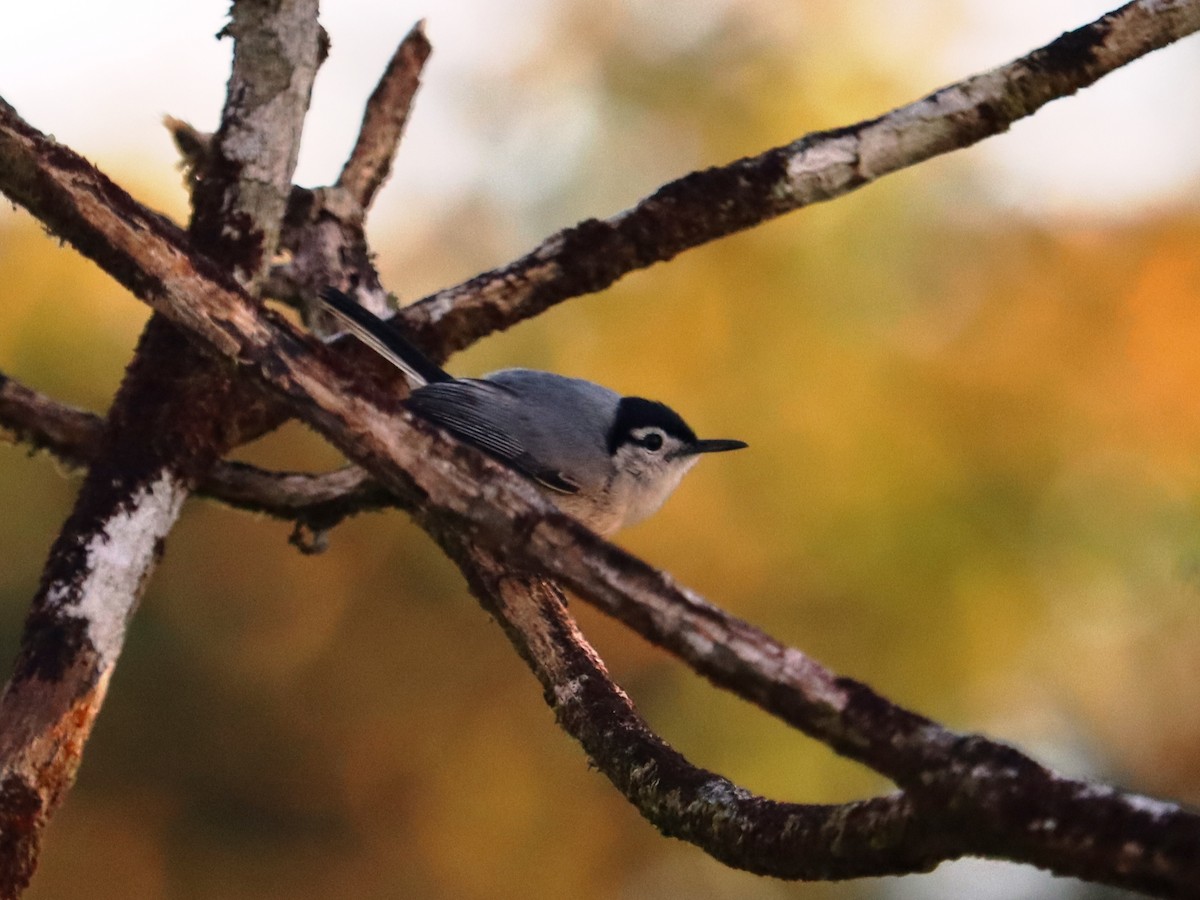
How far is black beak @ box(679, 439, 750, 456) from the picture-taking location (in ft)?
12.4

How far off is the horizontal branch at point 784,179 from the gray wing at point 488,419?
188 mm

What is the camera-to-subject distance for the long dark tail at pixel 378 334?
3.34m

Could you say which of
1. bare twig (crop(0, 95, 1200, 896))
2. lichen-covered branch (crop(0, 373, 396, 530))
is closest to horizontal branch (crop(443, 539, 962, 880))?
bare twig (crop(0, 95, 1200, 896))

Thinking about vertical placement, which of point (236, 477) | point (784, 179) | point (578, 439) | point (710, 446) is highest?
point (784, 179)

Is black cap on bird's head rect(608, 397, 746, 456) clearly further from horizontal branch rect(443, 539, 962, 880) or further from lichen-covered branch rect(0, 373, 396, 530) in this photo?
horizontal branch rect(443, 539, 962, 880)

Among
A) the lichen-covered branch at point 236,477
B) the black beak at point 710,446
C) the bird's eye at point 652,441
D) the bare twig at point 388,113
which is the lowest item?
the lichen-covered branch at point 236,477

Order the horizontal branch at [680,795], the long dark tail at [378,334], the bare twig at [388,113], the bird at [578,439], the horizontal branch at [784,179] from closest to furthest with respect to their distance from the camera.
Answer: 1. the horizontal branch at [680,795]
2. the horizontal branch at [784,179]
3. the long dark tail at [378,334]
4. the bird at [578,439]
5. the bare twig at [388,113]

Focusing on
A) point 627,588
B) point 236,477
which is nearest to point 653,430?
point 236,477

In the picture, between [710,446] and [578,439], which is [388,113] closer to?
[578,439]

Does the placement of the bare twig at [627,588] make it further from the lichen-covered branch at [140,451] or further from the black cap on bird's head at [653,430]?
the black cap on bird's head at [653,430]

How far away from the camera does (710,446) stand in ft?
12.6

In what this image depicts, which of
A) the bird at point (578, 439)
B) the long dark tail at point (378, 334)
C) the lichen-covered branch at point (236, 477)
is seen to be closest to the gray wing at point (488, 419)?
the bird at point (578, 439)

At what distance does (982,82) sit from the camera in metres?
2.94

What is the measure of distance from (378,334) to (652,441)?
90 centimetres
